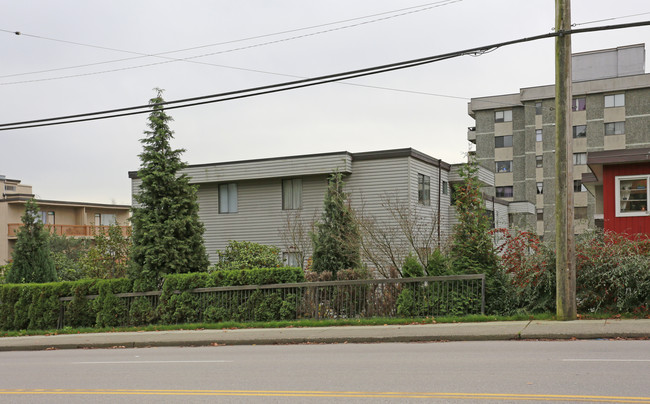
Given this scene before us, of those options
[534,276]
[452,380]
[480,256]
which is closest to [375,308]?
[480,256]

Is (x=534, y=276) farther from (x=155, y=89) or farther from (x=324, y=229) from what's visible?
(x=155, y=89)

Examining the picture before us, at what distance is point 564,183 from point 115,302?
1389 cm

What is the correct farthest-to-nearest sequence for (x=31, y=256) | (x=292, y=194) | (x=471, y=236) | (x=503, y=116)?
(x=503, y=116) → (x=292, y=194) → (x=31, y=256) → (x=471, y=236)

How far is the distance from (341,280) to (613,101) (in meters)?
51.5

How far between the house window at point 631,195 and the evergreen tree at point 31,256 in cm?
2041

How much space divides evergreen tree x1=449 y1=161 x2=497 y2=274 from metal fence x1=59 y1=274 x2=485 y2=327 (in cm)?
58

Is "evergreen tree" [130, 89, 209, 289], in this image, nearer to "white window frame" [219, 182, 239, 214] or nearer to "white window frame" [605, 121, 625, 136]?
"white window frame" [219, 182, 239, 214]

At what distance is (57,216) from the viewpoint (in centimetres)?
5594

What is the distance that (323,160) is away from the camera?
99.7 feet

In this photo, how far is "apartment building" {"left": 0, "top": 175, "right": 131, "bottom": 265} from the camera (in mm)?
51594

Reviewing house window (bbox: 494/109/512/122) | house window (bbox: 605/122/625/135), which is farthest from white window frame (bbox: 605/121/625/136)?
house window (bbox: 494/109/512/122)

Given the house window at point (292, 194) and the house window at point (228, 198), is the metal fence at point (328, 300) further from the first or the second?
the house window at point (228, 198)

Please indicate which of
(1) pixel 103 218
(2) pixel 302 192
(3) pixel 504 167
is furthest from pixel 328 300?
(3) pixel 504 167

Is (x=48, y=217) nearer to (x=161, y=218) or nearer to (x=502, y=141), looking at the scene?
(x=161, y=218)
